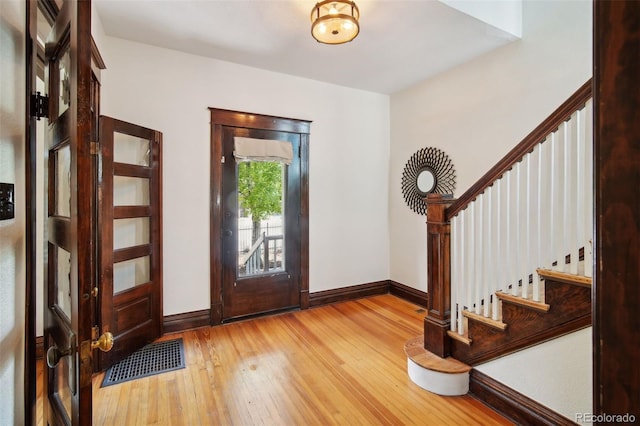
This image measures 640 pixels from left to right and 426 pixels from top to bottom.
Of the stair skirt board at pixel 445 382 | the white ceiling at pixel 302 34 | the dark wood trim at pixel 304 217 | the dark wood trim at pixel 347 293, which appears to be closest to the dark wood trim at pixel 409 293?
the dark wood trim at pixel 347 293

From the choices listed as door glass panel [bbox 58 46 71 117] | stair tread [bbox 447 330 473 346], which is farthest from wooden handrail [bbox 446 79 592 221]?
door glass panel [bbox 58 46 71 117]

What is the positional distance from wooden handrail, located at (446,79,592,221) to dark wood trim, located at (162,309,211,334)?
8.66 ft

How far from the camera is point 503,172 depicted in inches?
76.5

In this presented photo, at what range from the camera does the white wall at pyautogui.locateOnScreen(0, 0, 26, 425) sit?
3.50 ft

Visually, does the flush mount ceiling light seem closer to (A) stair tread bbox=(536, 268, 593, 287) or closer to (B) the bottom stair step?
(A) stair tread bbox=(536, 268, 593, 287)

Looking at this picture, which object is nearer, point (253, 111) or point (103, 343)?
point (103, 343)

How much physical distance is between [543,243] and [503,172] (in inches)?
18.5

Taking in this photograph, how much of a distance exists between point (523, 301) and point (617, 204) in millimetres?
1504

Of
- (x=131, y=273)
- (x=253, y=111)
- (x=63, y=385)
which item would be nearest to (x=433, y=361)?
(x=63, y=385)

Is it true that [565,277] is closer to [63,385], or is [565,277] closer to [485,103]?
[485,103]

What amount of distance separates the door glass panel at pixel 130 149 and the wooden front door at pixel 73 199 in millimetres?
1454

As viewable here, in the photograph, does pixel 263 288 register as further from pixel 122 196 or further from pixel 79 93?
pixel 79 93

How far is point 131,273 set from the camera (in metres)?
2.81

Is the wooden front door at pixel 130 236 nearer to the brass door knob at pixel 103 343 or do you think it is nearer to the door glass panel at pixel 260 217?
the door glass panel at pixel 260 217
